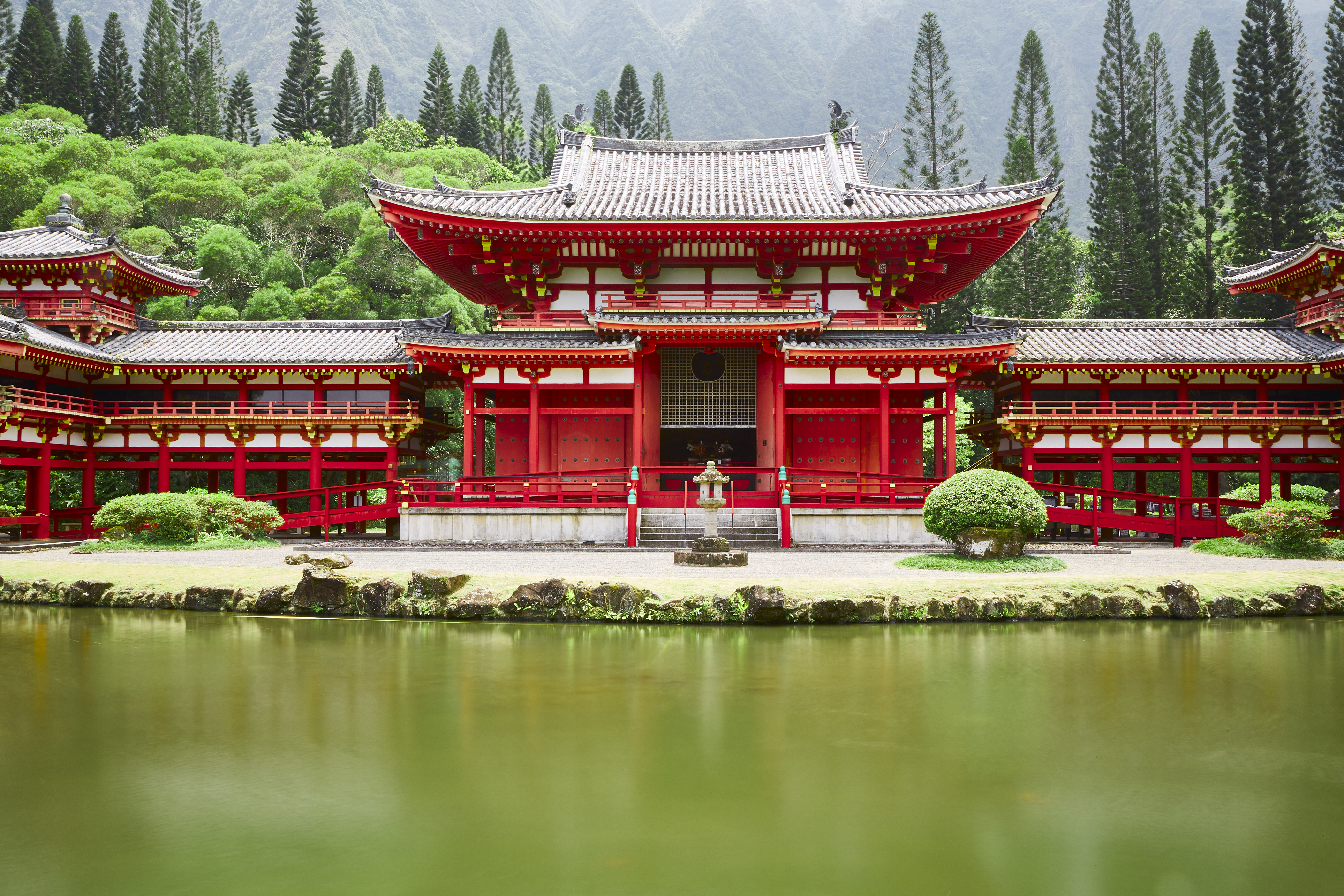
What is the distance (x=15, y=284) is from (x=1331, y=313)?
139 feet

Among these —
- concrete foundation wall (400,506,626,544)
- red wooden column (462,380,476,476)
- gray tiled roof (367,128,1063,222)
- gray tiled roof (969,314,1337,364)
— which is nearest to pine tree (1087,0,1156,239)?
gray tiled roof (969,314,1337,364)

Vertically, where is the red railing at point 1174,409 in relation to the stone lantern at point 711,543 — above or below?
above

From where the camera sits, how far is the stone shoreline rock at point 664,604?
11469 mm

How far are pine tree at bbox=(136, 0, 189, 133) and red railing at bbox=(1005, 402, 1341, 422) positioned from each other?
55.2 metres

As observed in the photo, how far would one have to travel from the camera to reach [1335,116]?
4091 centimetres

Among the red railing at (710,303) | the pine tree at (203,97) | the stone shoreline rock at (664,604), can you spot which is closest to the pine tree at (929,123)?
the red railing at (710,303)

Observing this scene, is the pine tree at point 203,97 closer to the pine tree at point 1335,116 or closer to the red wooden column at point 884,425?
the red wooden column at point 884,425

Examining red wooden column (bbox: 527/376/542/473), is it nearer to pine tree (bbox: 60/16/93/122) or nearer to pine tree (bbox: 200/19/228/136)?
pine tree (bbox: 200/19/228/136)

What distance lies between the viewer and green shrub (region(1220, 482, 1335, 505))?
23.3m

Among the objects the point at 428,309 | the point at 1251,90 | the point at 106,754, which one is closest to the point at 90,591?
the point at 106,754

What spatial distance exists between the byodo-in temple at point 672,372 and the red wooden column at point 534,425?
0.08 m

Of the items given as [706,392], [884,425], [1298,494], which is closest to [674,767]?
[884,425]

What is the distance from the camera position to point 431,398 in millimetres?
37312

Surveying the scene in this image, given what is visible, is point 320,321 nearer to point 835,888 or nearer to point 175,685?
point 175,685
